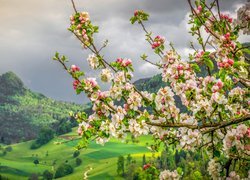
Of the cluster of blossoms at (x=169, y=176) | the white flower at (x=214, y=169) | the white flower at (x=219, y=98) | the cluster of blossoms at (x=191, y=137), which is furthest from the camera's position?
the cluster of blossoms at (x=169, y=176)

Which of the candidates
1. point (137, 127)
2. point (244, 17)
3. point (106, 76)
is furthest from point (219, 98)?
point (106, 76)

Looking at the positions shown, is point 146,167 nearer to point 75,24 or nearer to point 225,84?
point 225,84

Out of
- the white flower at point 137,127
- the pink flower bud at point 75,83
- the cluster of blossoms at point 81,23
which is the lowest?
the white flower at point 137,127

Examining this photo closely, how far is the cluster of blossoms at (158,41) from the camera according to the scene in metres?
10.2

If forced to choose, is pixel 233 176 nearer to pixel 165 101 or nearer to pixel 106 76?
pixel 165 101

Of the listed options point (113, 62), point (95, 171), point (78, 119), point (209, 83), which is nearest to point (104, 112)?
point (78, 119)

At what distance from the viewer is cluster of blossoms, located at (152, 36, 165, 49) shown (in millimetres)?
10195

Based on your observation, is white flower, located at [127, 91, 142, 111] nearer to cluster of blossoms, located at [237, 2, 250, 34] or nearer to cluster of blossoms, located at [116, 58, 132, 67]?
cluster of blossoms, located at [116, 58, 132, 67]

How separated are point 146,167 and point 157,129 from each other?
5.79 ft

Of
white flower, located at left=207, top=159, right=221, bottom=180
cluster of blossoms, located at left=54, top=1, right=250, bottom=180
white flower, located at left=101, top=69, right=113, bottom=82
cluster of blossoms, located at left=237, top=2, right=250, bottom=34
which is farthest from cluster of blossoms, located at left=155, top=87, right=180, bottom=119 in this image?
cluster of blossoms, located at left=237, top=2, right=250, bottom=34

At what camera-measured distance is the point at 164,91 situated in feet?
24.5

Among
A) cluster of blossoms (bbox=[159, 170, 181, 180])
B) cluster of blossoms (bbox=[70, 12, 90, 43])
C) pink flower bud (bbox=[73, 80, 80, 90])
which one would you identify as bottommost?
cluster of blossoms (bbox=[159, 170, 181, 180])

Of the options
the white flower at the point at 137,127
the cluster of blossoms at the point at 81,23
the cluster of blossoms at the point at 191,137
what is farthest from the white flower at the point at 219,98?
the cluster of blossoms at the point at 81,23

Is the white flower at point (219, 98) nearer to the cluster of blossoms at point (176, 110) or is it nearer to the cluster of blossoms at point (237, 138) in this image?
the cluster of blossoms at point (176, 110)
